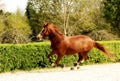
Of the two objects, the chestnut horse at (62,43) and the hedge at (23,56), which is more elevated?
the chestnut horse at (62,43)

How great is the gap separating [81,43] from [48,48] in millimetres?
2277

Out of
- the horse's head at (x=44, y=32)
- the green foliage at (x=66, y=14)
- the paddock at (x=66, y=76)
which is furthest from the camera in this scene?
the green foliage at (x=66, y=14)

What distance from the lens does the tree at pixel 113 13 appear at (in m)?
55.9

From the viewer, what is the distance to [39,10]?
56500mm

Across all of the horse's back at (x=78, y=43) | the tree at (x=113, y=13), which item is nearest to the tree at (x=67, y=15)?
the tree at (x=113, y=13)

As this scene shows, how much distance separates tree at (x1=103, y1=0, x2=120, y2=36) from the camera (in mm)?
55938

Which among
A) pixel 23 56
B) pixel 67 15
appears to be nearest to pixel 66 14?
pixel 67 15

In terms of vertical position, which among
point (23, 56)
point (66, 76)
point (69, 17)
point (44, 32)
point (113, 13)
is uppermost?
point (44, 32)

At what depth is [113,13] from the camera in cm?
5612

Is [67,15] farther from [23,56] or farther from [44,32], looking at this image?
[44,32]

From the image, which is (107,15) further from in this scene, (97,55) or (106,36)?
(97,55)

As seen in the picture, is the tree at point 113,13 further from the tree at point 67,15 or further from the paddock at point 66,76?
the paddock at point 66,76

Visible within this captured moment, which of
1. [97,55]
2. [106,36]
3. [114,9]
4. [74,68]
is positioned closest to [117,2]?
[114,9]

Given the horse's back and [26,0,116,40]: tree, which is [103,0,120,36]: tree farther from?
the horse's back
